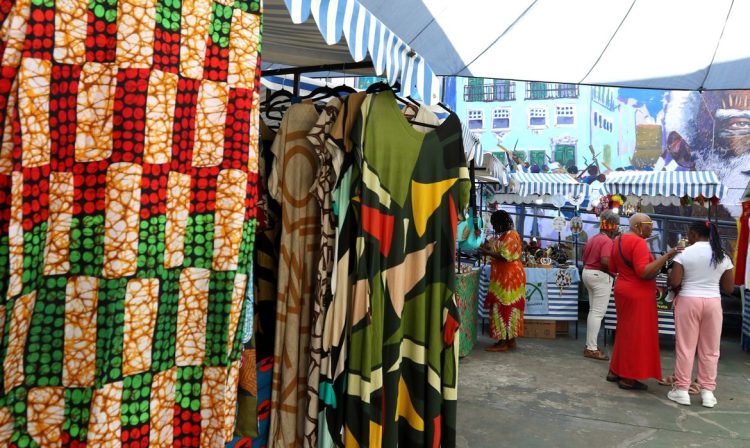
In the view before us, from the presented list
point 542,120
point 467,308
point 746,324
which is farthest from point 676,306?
point 542,120

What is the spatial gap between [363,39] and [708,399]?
205 inches

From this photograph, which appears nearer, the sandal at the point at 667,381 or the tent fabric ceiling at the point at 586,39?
the sandal at the point at 667,381

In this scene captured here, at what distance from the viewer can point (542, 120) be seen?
28688mm

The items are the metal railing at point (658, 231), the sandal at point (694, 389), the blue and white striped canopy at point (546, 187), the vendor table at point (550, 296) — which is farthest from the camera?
the metal railing at point (658, 231)

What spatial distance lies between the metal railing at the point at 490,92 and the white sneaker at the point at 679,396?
81.8ft

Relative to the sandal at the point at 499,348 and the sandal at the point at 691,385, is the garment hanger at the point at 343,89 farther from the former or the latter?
the sandal at the point at 499,348

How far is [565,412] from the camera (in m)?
4.93

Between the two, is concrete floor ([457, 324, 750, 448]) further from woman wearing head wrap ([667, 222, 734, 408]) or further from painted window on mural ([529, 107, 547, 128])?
painted window on mural ([529, 107, 547, 128])

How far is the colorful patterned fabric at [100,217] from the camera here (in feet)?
4.09

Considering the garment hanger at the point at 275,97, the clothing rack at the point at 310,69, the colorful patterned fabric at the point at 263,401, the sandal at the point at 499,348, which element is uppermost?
the clothing rack at the point at 310,69

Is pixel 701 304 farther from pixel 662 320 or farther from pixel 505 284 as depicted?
pixel 662 320

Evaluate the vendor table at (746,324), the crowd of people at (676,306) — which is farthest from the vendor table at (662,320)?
the crowd of people at (676,306)

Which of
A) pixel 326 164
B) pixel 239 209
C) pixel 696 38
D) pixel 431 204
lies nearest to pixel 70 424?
pixel 239 209

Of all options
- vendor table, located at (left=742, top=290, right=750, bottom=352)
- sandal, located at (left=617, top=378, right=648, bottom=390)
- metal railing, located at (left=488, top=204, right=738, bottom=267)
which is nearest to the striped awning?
sandal, located at (left=617, top=378, right=648, bottom=390)
